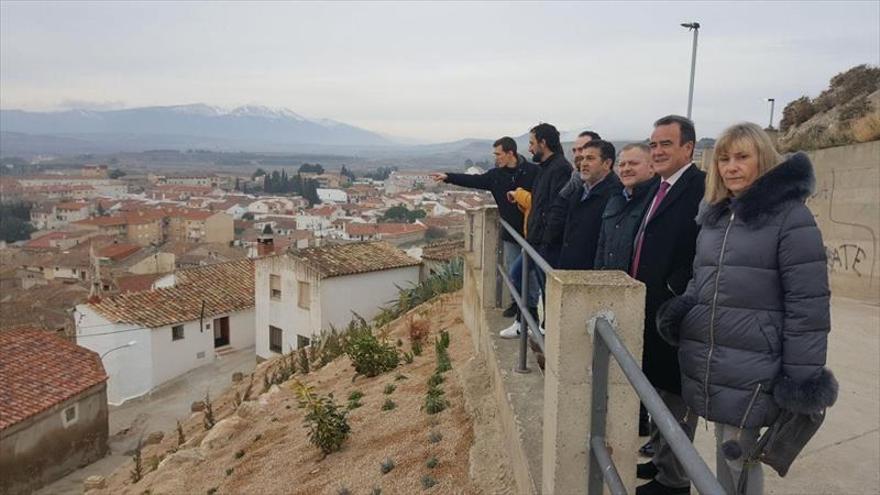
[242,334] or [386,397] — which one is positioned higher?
[386,397]

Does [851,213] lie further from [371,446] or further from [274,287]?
[274,287]

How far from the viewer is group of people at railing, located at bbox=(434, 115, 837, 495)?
7.18ft

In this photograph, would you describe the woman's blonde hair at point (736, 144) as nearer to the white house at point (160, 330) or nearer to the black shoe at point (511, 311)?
the black shoe at point (511, 311)

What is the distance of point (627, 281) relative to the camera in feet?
6.84

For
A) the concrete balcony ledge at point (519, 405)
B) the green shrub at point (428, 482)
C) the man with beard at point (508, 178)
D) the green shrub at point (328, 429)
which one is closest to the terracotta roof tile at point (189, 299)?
the green shrub at point (328, 429)

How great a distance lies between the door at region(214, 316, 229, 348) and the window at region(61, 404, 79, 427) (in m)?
8.84

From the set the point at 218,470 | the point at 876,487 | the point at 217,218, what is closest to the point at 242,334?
the point at 218,470

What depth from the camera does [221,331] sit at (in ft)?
83.4

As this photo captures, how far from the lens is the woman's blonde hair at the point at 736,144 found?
2373mm

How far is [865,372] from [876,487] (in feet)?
8.62

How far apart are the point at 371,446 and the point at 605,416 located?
3.51 meters

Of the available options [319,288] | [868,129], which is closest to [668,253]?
[868,129]

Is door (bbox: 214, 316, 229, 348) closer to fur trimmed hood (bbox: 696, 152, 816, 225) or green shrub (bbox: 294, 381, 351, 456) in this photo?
green shrub (bbox: 294, 381, 351, 456)

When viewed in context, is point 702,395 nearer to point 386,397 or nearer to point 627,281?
point 627,281
